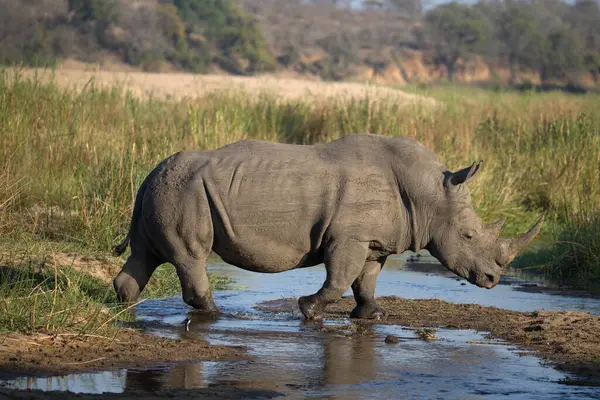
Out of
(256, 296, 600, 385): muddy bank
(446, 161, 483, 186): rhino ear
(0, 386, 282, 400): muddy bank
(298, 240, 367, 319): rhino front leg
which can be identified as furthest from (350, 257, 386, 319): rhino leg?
(0, 386, 282, 400): muddy bank

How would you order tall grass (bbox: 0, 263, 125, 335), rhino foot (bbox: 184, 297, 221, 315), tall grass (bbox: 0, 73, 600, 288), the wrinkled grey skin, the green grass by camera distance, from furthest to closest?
1. the green grass
2. tall grass (bbox: 0, 73, 600, 288)
3. rhino foot (bbox: 184, 297, 221, 315)
4. the wrinkled grey skin
5. tall grass (bbox: 0, 263, 125, 335)

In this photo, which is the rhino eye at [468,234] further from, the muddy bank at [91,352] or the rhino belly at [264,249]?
the muddy bank at [91,352]

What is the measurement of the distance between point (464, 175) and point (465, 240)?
56 cm

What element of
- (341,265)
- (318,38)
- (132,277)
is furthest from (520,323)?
(318,38)

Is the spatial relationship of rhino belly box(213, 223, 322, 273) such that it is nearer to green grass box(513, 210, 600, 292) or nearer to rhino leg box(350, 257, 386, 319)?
rhino leg box(350, 257, 386, 319)

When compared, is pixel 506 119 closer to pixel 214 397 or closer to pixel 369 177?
pixel 369 177

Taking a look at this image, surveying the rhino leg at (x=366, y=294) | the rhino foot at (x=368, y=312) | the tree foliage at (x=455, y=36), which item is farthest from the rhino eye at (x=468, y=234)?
the tree foliage at (x=455, y=36)

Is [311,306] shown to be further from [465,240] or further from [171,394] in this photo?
[171,394]

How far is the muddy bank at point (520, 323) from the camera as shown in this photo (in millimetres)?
7145

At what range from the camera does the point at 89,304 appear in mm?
7055

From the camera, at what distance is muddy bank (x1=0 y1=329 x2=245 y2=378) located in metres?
6.17

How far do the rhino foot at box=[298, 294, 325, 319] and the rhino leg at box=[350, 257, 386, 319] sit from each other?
0.36m

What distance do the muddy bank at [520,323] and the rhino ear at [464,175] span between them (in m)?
1.09

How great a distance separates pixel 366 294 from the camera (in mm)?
8430
